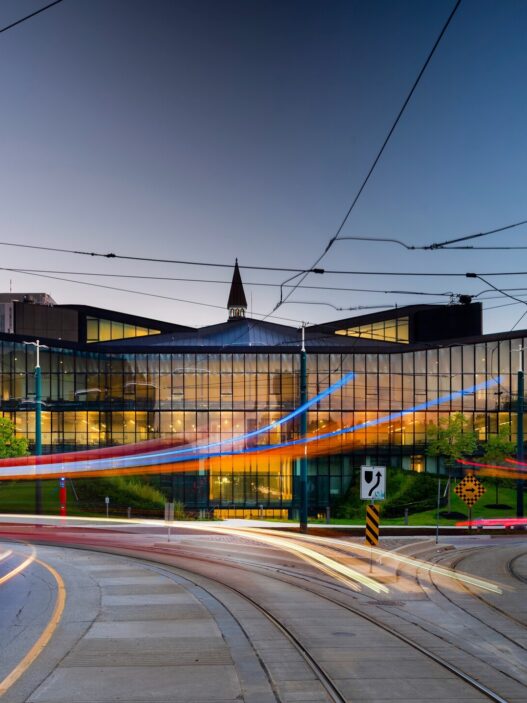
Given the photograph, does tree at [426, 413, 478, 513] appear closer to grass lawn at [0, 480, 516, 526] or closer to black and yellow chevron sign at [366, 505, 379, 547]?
grass lawn at [0, 480, 516, 526]

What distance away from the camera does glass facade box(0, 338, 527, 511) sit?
207 ft

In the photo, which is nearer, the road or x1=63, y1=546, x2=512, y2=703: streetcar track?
x1=63, y1=546, x2=512, y2=703: streetcar track

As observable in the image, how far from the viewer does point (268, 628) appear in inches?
496

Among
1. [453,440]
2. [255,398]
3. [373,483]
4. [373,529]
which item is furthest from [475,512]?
[373,483]

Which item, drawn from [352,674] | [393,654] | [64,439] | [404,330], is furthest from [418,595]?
[404,330]

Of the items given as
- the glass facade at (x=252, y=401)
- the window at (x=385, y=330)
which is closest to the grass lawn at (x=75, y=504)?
the glass facade at (x=252, y=401)

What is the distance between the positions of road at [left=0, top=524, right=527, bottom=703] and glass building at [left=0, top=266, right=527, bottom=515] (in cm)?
3931

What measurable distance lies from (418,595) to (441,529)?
18.4 metres

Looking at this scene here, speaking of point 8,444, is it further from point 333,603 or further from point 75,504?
point 333,603

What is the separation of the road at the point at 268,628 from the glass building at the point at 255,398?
39.3m

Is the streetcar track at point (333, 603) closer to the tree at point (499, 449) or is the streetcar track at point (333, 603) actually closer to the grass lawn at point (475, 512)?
the grass lawn at point (475, 512)

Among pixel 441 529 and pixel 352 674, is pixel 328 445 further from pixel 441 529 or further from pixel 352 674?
pixel 352 674

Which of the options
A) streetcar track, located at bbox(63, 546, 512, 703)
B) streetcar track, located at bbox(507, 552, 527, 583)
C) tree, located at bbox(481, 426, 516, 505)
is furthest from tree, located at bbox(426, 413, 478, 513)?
streetcar track, located at bbox(63, 546, 512, 703)

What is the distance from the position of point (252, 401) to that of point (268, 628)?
168 ft
